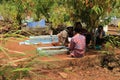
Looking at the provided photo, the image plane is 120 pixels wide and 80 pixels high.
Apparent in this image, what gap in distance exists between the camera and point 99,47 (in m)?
9.23

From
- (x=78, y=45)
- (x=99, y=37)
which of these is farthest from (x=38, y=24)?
(x=78, y=45)

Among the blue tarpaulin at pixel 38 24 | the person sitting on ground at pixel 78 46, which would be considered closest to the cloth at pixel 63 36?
the person sitting on ground at pixel 78 46

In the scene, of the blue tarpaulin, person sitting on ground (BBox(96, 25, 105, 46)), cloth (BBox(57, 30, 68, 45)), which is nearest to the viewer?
cloth (BBox(57, 30, 68, 45))

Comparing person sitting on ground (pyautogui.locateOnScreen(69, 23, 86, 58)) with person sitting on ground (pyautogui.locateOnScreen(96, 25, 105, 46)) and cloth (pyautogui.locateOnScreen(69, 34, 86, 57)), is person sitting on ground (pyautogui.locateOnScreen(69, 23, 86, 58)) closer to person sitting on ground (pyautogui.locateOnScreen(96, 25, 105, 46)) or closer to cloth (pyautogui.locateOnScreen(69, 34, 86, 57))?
cloth (pyautogui.locateOnScreen(69, 34, 86, 57))

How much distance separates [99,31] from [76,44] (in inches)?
76.5

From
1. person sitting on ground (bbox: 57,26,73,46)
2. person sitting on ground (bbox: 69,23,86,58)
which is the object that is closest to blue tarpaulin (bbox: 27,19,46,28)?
person sitting on ground (bbox: 57,26,73,46)

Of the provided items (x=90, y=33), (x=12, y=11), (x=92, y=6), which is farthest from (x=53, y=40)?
→ (x=12, y=11)

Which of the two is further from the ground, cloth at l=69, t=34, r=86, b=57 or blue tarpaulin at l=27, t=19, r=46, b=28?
blue tarpaulin at l=27, t=19, r=46, b=28

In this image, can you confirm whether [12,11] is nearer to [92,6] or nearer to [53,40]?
[53,40]

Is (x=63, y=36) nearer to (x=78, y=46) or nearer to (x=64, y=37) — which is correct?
(x=64, y=37)

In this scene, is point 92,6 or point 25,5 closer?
point 92,6

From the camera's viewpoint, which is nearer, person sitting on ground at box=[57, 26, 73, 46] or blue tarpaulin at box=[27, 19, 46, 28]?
person sitting on ground at box=[57, 26, 73, 46]

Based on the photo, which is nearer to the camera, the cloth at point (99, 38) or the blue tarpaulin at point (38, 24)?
the cloth at point (99, 38)

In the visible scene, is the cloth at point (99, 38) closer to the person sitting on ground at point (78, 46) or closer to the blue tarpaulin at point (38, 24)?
the person sitting on ground at point (78, 46)
